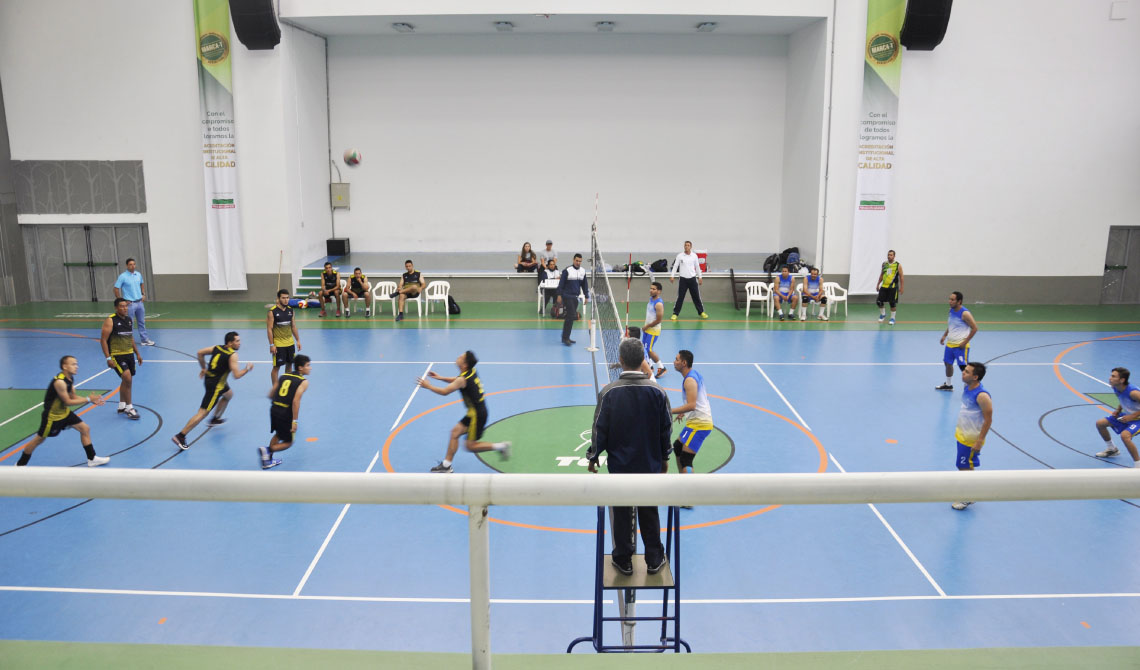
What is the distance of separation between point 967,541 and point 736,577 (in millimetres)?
3093

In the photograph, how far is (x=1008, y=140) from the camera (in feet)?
79.7

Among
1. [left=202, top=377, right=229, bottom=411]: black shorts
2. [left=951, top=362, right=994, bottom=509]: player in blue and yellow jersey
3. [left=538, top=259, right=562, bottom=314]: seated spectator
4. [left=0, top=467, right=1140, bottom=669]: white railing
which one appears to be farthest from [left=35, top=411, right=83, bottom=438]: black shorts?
[left=538, top=259, right=562, bottom=314]: seated spectator

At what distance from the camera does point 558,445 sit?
12219 mm

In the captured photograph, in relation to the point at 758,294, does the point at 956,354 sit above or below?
below

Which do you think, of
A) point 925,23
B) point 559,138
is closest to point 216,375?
point 559,138

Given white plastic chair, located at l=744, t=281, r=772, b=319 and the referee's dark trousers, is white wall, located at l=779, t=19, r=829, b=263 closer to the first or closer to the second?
white plastic chair, located at l=744, t=281, r=772, b=319

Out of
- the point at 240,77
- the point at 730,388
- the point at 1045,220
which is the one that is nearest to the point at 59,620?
the point at 730,388

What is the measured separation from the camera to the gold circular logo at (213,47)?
76.8 ft

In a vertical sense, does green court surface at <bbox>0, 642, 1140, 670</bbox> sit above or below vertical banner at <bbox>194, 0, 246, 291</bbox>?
below

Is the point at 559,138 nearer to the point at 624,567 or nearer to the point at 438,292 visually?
the point at 438,292

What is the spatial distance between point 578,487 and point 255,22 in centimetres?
2479

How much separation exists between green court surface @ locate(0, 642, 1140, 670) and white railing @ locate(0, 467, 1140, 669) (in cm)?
66

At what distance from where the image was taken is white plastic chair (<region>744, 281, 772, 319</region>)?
75.5ft

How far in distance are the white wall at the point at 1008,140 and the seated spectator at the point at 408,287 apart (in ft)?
43.7
